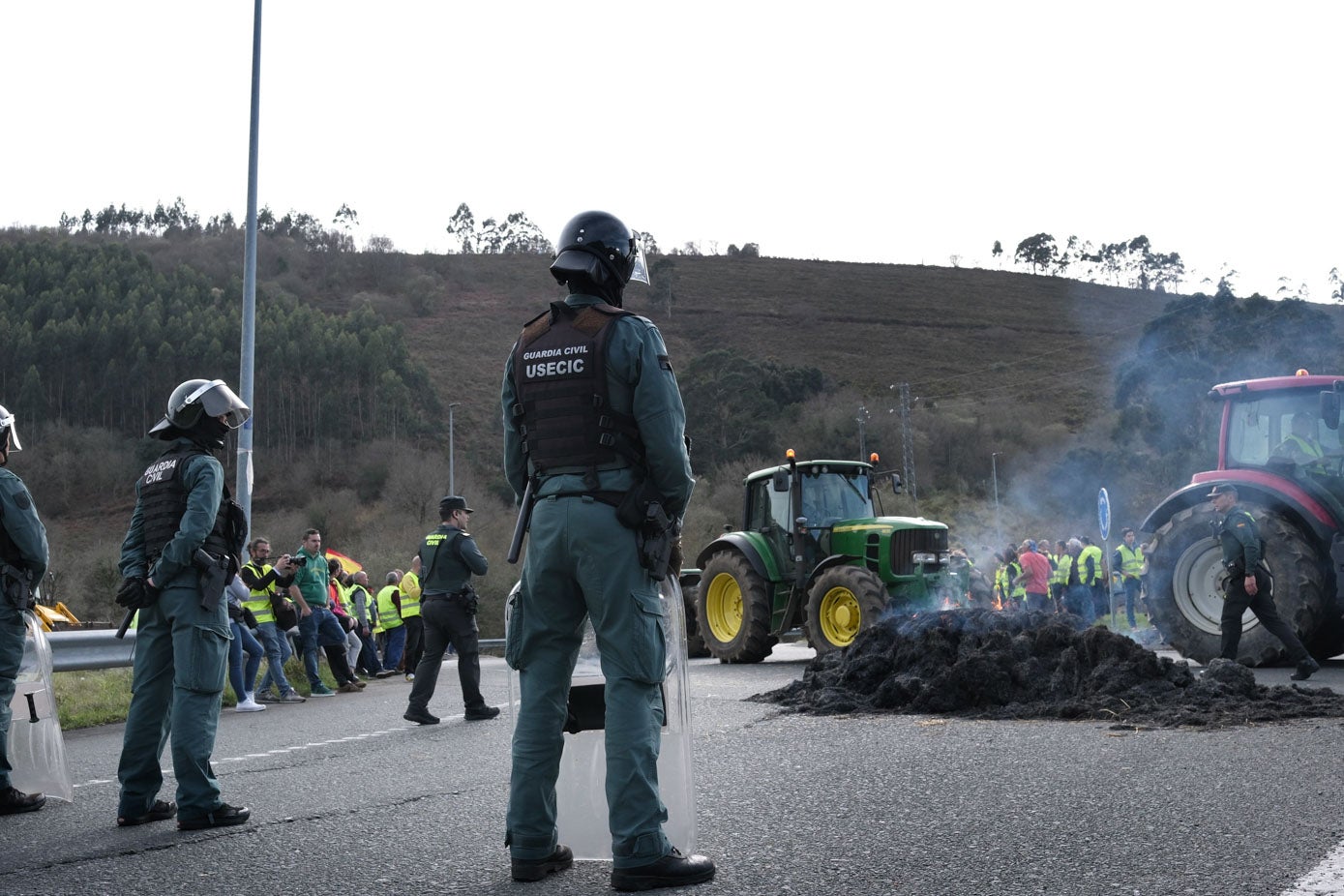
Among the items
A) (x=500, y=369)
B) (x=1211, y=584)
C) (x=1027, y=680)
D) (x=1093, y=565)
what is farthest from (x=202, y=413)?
(x=500, y=369)

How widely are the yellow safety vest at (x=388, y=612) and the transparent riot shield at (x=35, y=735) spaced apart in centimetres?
1350

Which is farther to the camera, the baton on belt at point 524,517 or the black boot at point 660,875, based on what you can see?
the baton on belt at point 524,517

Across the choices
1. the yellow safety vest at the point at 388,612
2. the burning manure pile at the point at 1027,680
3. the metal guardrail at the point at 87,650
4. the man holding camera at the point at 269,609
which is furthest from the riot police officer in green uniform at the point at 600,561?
the yellow safety vest at the point at 388,612

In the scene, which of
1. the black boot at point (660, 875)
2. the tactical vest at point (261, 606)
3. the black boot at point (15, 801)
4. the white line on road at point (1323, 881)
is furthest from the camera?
the tactical vest at point (261, 606)

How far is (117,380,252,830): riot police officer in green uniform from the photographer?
20.5ft

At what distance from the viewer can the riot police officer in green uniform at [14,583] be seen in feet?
22.5

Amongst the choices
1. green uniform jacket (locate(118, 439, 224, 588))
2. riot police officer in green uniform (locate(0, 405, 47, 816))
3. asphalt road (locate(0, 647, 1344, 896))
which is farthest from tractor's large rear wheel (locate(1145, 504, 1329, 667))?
riot police officer in green uniform (locate(0, 405, 47, 816))

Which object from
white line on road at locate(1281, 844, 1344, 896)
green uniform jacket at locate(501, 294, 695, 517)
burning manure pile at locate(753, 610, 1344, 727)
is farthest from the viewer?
burning manure pile at locate(753, 610, 1344, 727)

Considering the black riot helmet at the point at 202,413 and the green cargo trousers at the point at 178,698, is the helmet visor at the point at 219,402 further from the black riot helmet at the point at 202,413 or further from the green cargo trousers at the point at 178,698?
the green cargo trousers at the point at 178,698

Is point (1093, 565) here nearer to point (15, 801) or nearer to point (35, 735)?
point (35, 735)

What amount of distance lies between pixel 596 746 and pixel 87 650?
361 inches

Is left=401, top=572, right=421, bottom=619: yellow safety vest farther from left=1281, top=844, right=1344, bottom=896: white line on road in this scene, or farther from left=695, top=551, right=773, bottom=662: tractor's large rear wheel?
left=1281, top=844, right=1344, bottom=896: white line on road

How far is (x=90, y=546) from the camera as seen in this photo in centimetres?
5309

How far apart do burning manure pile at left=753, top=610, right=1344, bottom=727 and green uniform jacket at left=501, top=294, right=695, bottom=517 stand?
540cm
